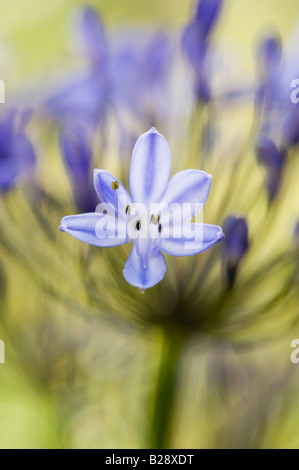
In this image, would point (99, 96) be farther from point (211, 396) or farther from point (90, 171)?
point (211, 396)

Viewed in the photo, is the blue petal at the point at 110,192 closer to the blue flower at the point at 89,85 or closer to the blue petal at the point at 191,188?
the blue petal at the point at 191,188

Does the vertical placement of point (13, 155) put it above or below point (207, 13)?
below

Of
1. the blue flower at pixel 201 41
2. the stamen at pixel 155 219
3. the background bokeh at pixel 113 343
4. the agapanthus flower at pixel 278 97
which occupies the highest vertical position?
the blue flower at pixel 201 41

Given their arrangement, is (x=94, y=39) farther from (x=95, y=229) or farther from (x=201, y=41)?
(x=95, y=229)

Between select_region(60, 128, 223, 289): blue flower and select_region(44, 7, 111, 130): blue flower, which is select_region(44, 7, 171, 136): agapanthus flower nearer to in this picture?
select_region(44, 7, 111, 130): blue flower

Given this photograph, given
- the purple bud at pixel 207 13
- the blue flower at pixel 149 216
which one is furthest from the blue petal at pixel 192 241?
the purple bud at pixel 207 13

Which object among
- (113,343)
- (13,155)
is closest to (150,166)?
(13,155)
